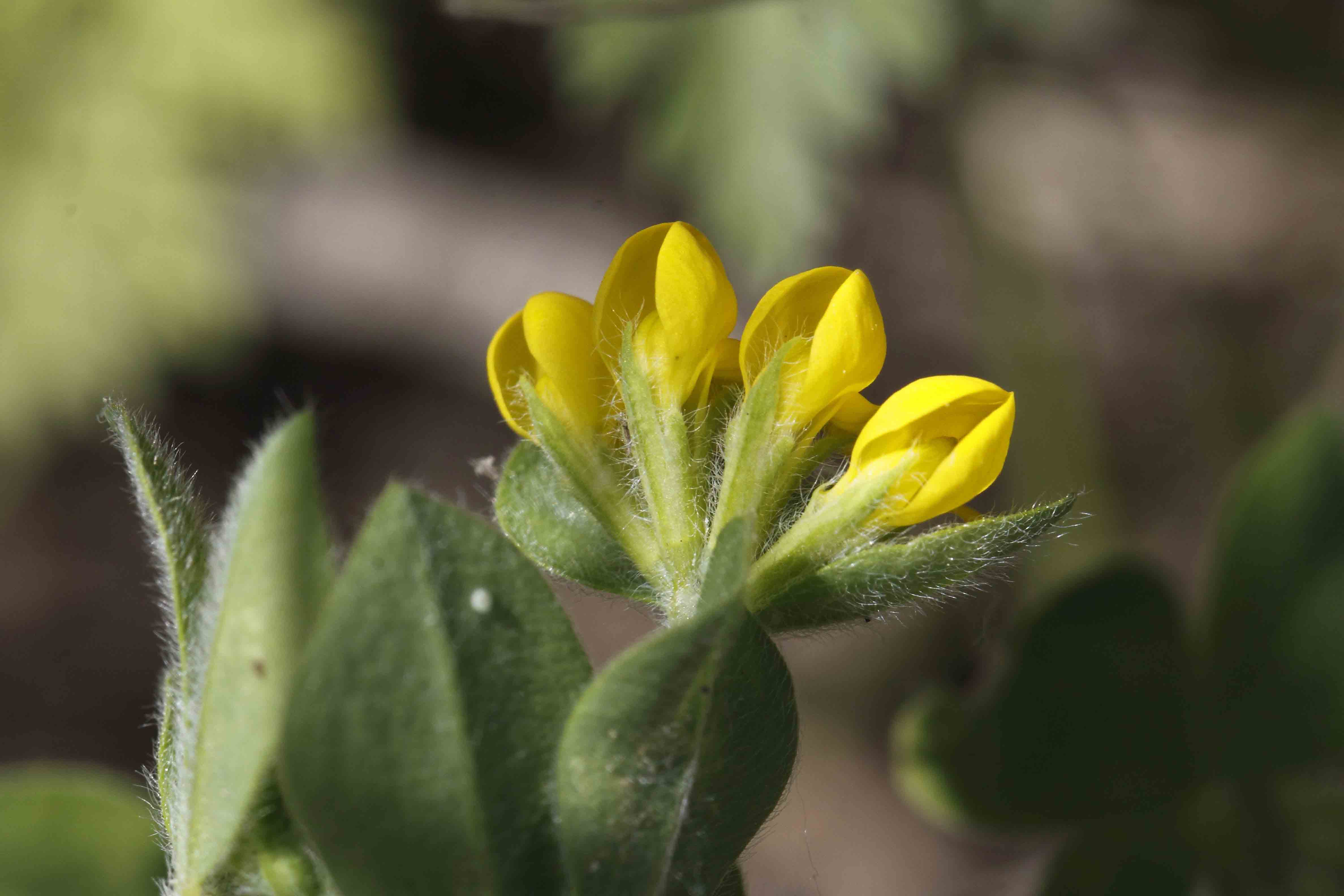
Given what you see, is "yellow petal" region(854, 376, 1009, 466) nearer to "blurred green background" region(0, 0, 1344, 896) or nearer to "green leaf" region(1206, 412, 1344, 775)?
"green leaf" region(1206, 412, 1344, 775)

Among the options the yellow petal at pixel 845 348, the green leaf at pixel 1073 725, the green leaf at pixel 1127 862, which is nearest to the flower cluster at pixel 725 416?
the yellow petal at pixel 845 348

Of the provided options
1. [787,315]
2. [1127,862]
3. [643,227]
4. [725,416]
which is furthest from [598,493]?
[643,227]

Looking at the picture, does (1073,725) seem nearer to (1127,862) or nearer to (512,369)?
(1127,862)

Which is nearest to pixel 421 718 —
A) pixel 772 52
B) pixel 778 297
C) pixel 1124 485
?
pixel 778 297

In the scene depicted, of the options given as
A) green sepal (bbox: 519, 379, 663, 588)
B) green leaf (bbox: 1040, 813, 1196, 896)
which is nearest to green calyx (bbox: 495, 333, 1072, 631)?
green sepal (bbox: 519, 379, 663, 588)

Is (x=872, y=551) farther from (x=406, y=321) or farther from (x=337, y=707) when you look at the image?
(x=406, y=321)

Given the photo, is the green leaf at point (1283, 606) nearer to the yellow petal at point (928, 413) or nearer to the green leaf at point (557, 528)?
the yellow petal at point (928, 413)
